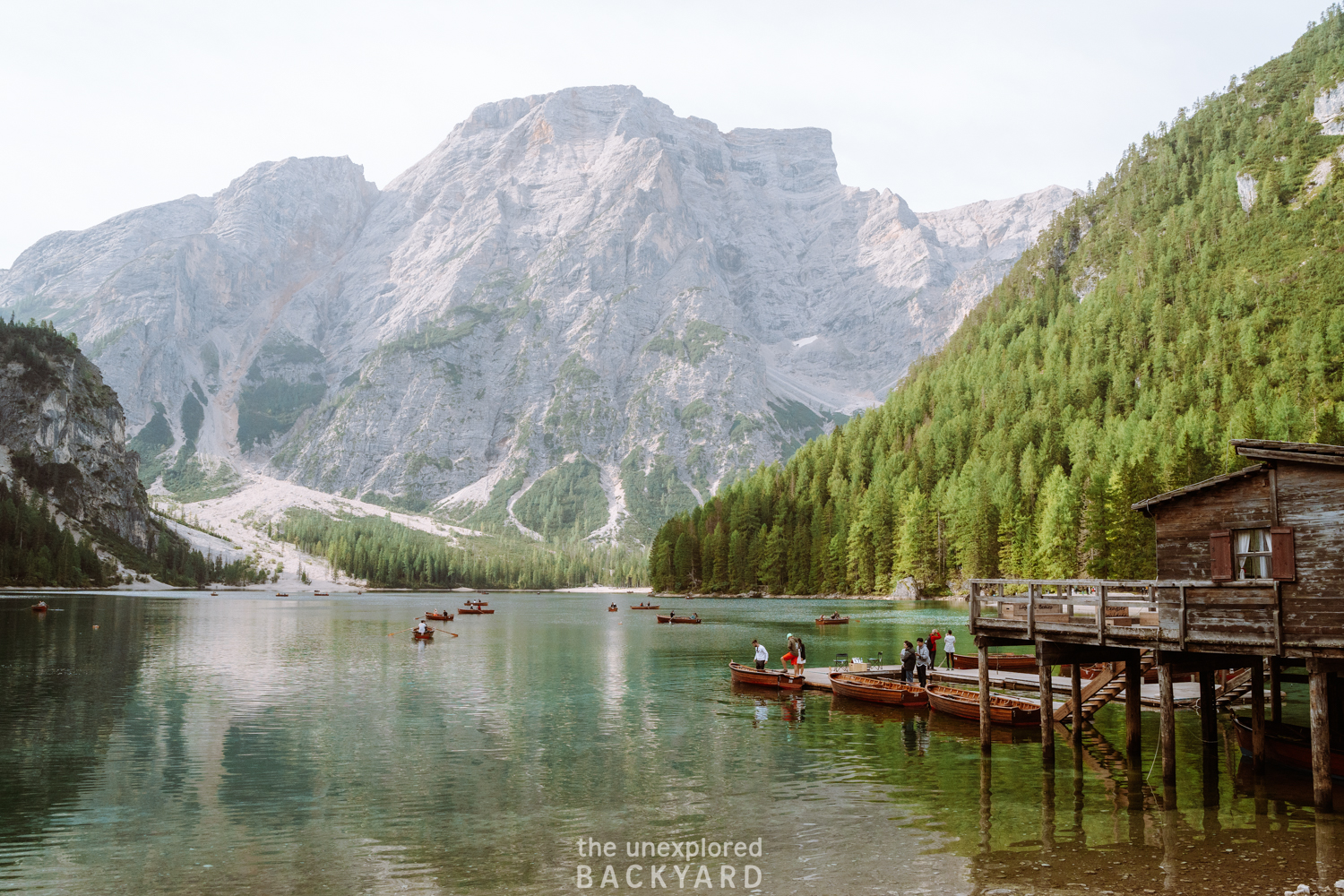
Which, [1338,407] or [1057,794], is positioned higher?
[1338,407]

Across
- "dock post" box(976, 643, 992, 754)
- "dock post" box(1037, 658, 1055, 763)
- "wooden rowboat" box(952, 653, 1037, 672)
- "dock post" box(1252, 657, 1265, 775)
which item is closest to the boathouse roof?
"dock post" box(1252, 657, 1265, 775)

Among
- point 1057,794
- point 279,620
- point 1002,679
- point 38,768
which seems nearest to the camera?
point 1057,794

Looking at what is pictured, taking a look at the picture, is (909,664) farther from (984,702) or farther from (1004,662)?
(1004,662)

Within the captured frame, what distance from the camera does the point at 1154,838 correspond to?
28641 millimetres

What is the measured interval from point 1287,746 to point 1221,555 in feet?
35.2

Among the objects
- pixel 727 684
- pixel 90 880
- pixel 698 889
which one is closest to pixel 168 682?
pixel 727 684

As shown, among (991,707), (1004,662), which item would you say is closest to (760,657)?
(991,707)

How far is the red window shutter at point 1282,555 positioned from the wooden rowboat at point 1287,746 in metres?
9.53

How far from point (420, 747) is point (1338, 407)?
474 feet

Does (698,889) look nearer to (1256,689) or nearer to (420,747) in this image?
(420,747)

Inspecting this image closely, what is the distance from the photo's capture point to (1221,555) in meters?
32.2

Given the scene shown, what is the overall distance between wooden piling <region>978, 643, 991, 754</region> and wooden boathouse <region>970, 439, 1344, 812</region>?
3.38 metres

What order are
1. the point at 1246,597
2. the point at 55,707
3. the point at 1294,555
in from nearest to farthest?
the point at 1294,555, the point at 1246,597, the point at 55,707

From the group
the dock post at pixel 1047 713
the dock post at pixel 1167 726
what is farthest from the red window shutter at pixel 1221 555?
the dock post at pixel 1047 713
